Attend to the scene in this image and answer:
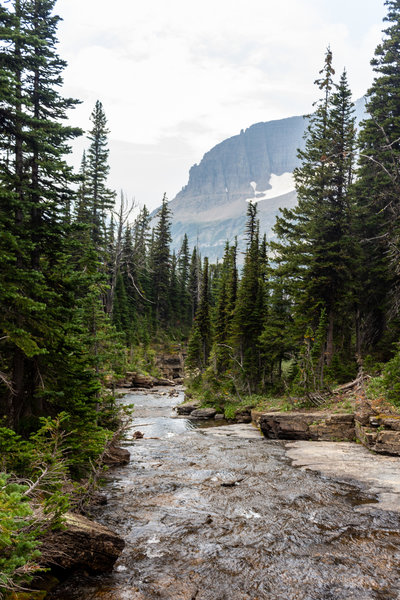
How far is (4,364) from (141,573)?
6.27 metres

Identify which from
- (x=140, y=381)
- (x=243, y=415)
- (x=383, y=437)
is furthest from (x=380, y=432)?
(x=140, y=381)

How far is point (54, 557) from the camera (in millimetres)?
5738

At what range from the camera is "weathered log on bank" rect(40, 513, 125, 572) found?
5.66m

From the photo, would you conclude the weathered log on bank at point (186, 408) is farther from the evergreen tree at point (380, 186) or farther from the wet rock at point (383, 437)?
the wet rock at point (383, 437)

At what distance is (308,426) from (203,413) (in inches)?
461

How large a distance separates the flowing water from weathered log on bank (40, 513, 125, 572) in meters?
0.21

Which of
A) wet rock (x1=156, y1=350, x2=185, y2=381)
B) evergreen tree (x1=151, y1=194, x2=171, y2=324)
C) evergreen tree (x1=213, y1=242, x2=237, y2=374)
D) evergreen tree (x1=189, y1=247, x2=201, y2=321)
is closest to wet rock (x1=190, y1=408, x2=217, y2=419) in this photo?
evergreen tree (x1=213, y1=242, x2=237, y2=374)

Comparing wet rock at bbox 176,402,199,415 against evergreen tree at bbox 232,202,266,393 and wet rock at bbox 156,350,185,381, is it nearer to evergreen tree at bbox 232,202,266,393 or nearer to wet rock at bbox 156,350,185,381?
evergreen tree at bbox 232,202,266,393

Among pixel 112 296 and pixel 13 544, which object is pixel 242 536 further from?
pixel 112 296

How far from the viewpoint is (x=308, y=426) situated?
695 inches

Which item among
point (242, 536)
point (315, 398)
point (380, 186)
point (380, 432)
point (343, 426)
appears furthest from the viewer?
point (380, 186)

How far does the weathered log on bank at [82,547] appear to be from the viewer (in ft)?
18.6

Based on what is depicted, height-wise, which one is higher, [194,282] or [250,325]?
[194,282]

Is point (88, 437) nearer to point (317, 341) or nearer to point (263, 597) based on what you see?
point (263, 597)
